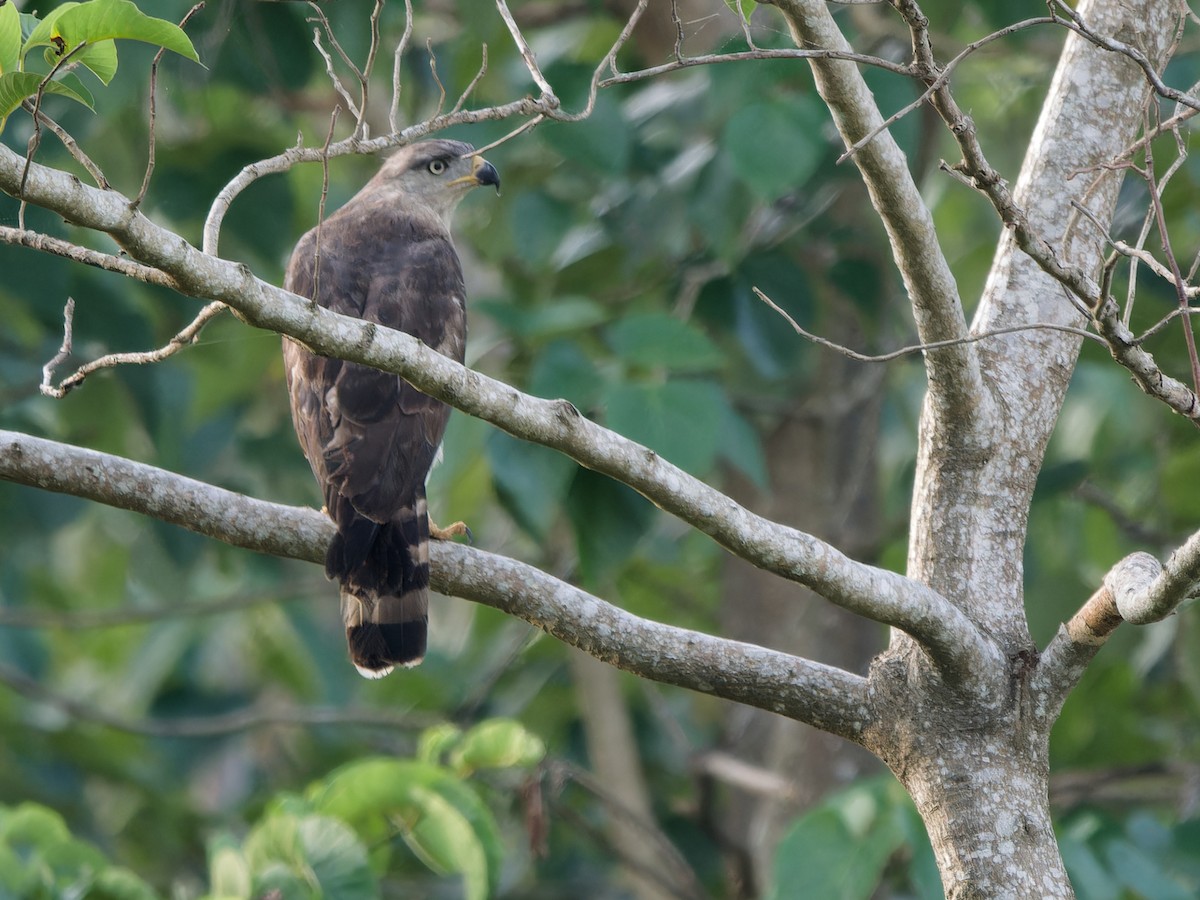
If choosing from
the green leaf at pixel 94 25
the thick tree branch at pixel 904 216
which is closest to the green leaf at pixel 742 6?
the thick tree branch at pixel 904 216

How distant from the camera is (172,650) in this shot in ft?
20.2

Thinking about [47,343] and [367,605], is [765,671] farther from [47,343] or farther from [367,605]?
[47,343]

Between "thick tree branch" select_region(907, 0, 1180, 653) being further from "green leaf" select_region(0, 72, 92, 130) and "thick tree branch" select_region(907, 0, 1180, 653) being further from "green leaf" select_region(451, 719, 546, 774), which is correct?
"green leaf" select_region(0, 72, 92, 130)

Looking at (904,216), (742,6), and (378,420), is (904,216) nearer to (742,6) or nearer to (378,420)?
(742,6)

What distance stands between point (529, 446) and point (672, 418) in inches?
19.1

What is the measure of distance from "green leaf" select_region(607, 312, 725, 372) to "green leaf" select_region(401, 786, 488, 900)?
54.4 inches

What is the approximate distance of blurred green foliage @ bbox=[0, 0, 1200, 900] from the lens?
3896 millimetres

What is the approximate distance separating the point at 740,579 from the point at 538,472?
1870mm

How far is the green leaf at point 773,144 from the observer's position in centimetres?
393

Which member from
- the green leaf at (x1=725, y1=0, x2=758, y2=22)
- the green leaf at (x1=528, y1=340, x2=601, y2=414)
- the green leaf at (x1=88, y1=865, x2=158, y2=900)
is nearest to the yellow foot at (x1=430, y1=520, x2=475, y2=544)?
the green leaf at (x1=528, y1=340, x2=601, y2=414)

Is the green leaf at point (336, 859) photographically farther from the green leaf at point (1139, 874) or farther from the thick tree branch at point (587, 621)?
the green leaf at point (1139, 874)

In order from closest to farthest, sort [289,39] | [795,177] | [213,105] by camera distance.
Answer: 1. [795,177]
2. [289,39]
3. [213,105]

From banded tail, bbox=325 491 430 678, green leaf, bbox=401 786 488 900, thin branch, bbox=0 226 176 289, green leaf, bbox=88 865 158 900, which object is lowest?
green leaf, bbox=88 865 158 900

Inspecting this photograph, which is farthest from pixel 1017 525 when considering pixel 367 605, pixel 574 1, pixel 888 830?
pixel 574 1
